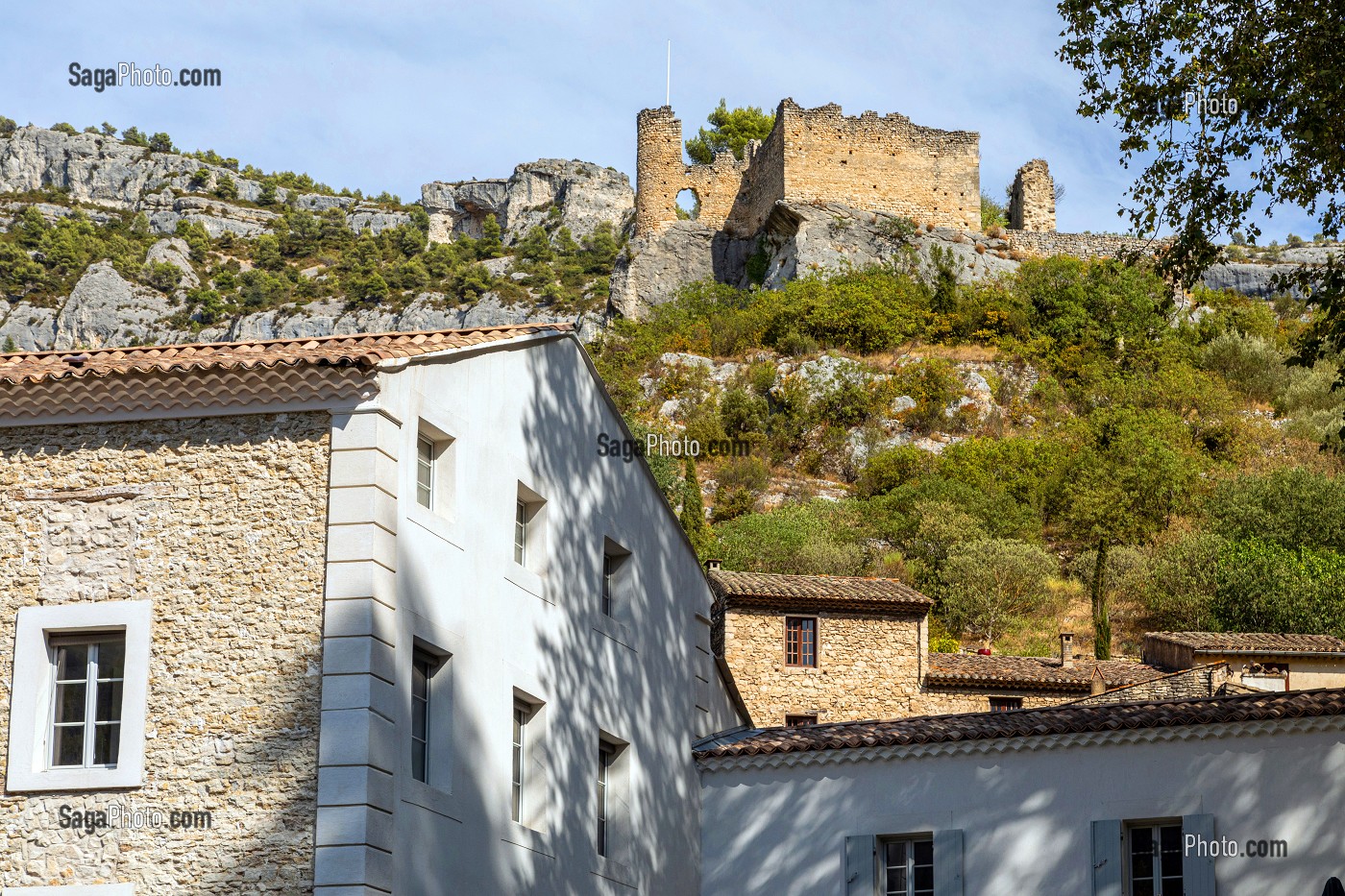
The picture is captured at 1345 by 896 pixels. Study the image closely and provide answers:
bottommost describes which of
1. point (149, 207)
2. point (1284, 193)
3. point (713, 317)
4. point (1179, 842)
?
point (1179, 842)

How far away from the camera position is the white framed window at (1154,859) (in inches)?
677

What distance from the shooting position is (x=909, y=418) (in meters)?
56.7

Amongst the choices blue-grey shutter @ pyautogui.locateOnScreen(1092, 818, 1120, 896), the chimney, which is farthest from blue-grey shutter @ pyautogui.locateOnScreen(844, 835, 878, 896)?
the chimney

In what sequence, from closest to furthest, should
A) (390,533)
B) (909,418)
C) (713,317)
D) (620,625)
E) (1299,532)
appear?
1. (390,533)
2. (620,625)
3. (1299,532)
4. (909,418)
5. (713,317)

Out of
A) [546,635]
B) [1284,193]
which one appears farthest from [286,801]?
[1284,193]

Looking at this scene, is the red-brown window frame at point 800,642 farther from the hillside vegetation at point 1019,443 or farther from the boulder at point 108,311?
the boulder at point 108,311

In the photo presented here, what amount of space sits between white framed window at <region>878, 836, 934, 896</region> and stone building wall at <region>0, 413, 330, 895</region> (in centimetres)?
774

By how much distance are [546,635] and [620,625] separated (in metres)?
2.26

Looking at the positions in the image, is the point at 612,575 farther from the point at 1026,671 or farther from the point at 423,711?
the point at 1026,671

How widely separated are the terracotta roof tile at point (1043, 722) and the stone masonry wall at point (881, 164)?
4690 centimetres

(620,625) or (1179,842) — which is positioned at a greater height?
(620,625)

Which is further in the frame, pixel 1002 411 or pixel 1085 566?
pixel 1002 411

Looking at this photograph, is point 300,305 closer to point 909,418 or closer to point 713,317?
point 713,317

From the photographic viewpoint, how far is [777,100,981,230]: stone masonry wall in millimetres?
64750
